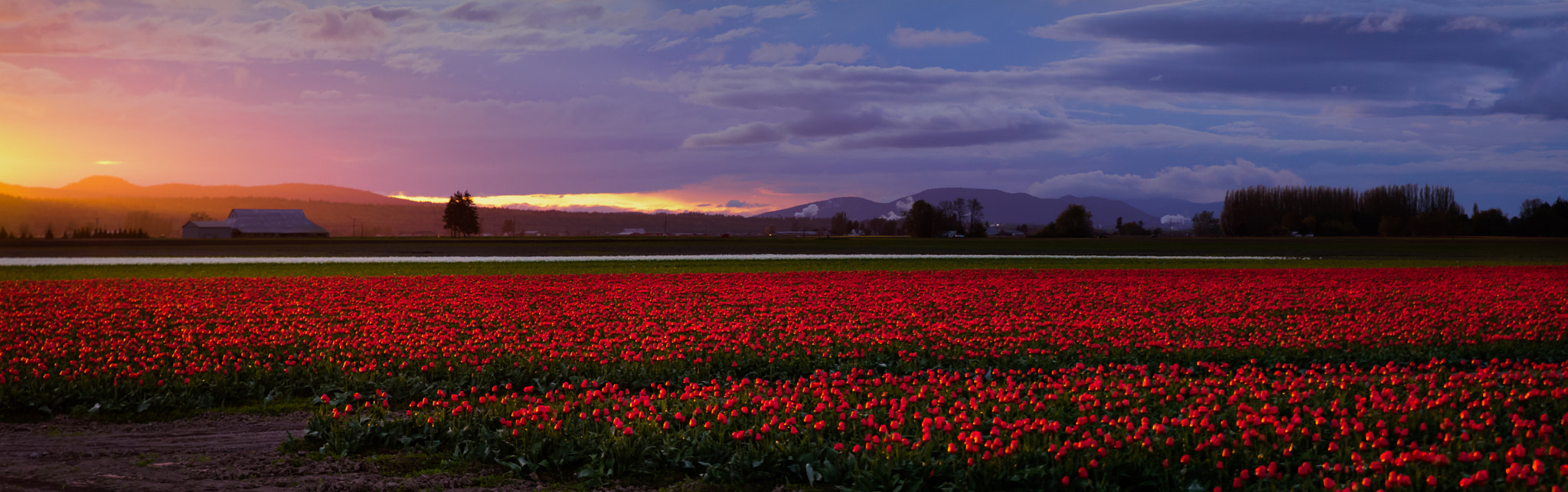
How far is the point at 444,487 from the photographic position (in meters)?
7.59

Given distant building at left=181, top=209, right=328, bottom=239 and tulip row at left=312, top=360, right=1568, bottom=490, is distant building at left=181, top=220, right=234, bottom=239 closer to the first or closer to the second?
distant building at left=181, top=209, right=328, bottom=239

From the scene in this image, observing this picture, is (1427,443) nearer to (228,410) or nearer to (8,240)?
(228,410)

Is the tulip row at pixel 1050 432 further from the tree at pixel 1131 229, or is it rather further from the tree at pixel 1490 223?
the tree at pixel 1131 229

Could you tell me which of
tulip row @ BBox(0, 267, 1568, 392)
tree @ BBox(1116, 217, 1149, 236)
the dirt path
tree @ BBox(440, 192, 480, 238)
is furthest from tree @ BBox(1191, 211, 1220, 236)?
the dirt path

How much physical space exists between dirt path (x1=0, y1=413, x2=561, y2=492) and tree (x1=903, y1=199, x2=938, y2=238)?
13006 cm

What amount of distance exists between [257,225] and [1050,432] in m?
169

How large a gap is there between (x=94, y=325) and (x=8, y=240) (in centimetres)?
8897

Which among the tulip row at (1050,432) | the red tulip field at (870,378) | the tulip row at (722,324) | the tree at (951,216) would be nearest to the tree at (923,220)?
the tree at (951,216)

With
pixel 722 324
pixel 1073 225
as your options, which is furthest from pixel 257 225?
pixel 722 324

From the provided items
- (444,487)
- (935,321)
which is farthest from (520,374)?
(935,321)

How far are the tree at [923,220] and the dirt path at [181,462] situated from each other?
5120 inches

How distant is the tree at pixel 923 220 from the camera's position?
137 m

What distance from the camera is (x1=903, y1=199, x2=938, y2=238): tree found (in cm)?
13725

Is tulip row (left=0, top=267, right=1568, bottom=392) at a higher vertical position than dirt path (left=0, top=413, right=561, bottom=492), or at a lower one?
higher
